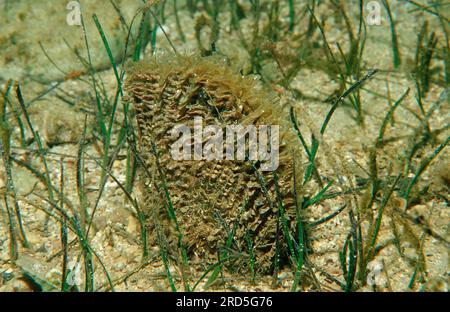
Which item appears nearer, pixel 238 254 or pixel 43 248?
pixel 238 254

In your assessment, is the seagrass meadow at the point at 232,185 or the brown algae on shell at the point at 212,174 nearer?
the brown algae on shell at the point at 212,174

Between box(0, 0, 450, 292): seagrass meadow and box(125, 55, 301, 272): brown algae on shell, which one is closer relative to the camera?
box(125, 55, 301, 272): brown algae on shell

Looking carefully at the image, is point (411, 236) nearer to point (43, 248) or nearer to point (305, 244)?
point (305, 244)

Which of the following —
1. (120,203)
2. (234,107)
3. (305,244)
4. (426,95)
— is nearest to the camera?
(234,107)

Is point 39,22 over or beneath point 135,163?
over

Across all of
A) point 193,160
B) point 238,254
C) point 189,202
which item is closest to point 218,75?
point 193,160
